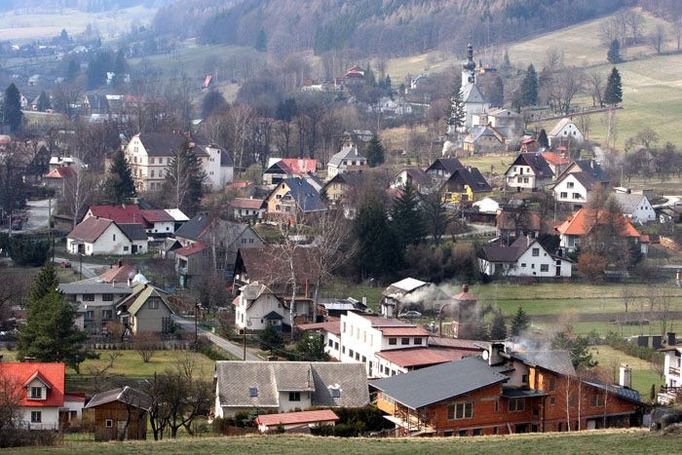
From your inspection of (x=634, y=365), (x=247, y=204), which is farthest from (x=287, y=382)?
(x=247, y=204)

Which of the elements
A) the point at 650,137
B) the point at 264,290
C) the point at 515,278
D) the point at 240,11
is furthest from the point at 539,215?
the point at 240,11

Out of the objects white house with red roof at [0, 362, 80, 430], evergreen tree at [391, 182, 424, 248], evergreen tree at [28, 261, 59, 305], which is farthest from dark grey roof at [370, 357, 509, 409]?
evergreen tree at [391, 182, 424, 248]

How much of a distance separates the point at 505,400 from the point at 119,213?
24.1 m

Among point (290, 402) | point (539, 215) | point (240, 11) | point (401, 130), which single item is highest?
point (240, 11)

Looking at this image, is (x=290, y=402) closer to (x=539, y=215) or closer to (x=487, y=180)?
(x=539, y=215)

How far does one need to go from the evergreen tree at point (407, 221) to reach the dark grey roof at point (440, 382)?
57.0 feet

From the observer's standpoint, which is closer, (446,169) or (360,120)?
(446,169)

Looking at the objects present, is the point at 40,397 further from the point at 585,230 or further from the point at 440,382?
the point at 585,230

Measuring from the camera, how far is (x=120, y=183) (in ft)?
159

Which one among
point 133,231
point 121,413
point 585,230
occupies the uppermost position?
point 585,230

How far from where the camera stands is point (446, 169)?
5347 centimetres

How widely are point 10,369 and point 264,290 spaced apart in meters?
10.5

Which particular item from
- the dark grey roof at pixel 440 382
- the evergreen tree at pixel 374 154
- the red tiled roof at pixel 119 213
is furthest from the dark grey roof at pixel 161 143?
the dark grey roof at pixel 440 382

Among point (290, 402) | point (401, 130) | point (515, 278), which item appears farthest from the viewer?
point (401, 130)
